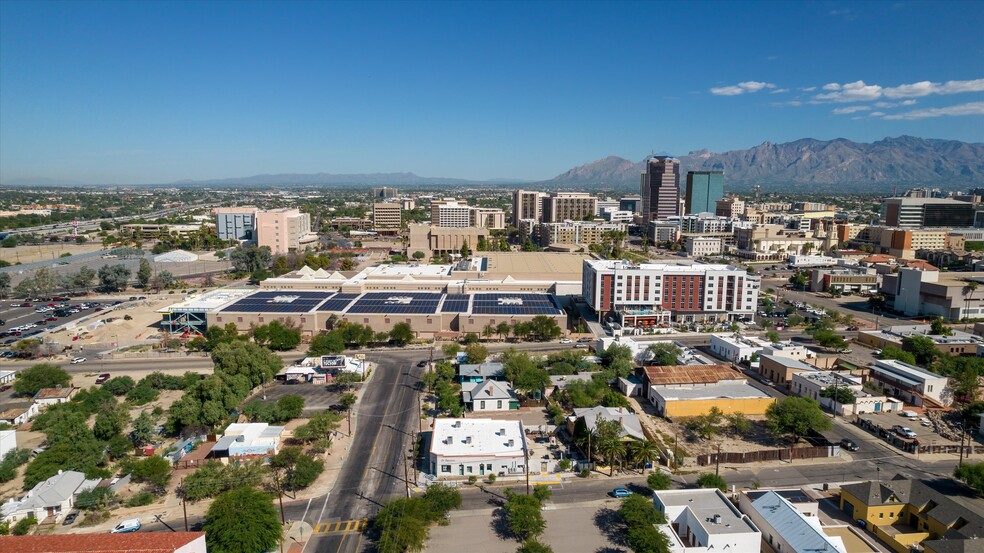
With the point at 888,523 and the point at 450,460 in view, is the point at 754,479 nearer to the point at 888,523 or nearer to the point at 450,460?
the point at 888,523

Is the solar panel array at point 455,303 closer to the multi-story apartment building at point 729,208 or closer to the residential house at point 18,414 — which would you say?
the residential house at point 18,414

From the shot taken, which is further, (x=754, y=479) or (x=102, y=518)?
(x=754, y=479)

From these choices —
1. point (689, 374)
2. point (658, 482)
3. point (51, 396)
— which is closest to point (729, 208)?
point (689, 374)

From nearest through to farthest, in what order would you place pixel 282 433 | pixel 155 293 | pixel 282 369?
pixel 282 433
pixel 282 369
pixel 155 293

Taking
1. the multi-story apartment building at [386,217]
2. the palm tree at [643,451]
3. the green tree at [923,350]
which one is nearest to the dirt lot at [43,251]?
the multi-story apartment building at [386,217]

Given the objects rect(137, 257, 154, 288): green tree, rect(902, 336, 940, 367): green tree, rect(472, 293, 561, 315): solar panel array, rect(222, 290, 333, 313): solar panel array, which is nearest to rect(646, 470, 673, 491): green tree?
rect(472, 293, 561, 315): solar panel array

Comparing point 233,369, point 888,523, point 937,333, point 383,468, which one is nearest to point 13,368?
point 233,369
